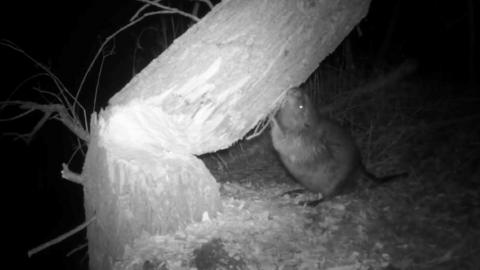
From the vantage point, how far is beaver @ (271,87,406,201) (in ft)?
11.0

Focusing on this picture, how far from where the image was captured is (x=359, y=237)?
8.70 feet

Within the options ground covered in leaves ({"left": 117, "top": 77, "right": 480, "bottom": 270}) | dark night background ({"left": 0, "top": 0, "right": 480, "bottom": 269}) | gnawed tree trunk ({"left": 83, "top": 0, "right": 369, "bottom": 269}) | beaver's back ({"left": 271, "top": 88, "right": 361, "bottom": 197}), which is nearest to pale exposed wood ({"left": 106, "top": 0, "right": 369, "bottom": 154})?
gnawed tree trunk ({"left": 83, "top": 0, "right": 369, "bottom": 269})

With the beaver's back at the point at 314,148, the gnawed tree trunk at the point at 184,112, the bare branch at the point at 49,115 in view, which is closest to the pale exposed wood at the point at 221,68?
the gnawed tree trunk at the point at 184,112

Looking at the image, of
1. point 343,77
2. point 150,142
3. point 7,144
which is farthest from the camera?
point 7,144

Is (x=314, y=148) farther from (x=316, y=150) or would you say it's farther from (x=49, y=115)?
(x=49, y=115)

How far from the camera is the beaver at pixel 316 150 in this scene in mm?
3352

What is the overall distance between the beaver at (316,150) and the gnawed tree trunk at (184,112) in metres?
0.61

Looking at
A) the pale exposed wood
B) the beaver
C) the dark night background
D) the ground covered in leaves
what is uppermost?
the dark night background

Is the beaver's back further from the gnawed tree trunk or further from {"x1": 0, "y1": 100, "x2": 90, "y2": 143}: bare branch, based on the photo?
{"x1": 0, "y1": 100, "x2": 90, "y2": 143}: bare branch

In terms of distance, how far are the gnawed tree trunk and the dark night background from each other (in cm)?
449

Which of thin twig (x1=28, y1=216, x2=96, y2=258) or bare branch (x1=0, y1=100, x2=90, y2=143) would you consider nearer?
thin twig (x1=28, y1=216, x2=96, y2=258)

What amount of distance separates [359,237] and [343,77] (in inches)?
→ 139

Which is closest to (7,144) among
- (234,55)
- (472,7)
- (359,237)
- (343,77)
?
(343,77)

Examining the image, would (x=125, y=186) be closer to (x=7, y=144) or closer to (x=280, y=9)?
(x=280, y=9)
